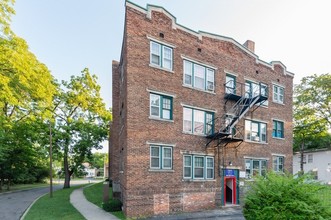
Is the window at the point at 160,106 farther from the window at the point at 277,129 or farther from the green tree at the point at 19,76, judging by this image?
the window at the point at 277,129

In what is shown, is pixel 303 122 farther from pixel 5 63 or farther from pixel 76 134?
pixel 5 63

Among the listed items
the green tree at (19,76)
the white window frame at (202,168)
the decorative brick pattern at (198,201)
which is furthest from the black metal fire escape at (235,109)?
the green tree at (19,76)

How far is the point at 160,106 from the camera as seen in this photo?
52.2ft

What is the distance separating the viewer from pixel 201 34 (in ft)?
59.3

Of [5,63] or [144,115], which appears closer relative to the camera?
[5,63]

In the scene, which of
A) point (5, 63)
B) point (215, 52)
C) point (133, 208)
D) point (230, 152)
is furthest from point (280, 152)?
point (5, 63)

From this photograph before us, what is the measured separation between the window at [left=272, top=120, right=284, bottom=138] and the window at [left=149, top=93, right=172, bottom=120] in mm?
11611

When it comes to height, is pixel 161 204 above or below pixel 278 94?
below

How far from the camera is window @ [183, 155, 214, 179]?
1640 centimetres

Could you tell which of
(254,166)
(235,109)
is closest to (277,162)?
(254,166)

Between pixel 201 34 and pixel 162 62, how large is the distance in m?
4.26

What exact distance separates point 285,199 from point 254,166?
44.1ft

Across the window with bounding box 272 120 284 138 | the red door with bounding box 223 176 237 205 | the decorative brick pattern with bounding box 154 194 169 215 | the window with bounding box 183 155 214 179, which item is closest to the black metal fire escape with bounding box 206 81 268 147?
the window with bounding box 183 155 214 179

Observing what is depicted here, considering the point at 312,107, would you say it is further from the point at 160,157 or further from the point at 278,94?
the point at 160,157
